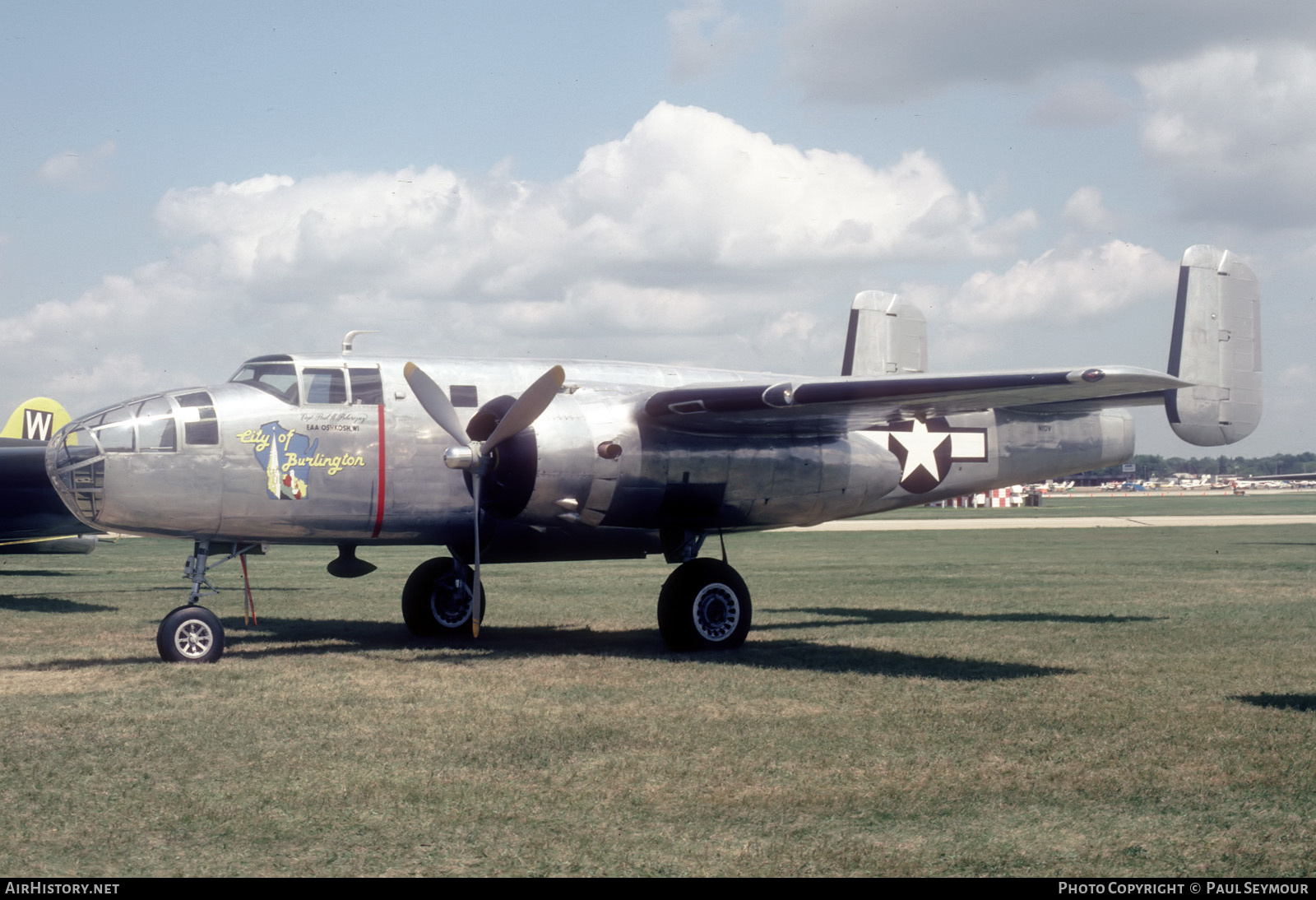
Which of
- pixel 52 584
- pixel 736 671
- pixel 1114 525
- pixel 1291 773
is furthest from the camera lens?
pixel 1114 525

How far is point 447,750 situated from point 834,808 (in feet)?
10.5

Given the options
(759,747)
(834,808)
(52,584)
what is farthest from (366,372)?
(52,584)

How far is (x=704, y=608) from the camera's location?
14.8 m

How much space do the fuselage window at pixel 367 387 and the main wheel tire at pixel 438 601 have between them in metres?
3.12

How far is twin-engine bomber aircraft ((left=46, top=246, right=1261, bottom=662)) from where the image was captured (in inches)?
528

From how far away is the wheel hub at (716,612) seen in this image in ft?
48.3

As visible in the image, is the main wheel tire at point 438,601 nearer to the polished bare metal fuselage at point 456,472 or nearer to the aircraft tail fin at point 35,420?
the polished bare metal fuselage at point 456,472

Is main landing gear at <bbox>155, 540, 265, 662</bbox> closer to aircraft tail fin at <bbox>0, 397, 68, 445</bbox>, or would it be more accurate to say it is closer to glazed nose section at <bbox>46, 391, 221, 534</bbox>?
glazed nose section at <bbox>46, 391, 221, 534</bbox>

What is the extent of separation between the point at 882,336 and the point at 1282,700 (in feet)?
38.3

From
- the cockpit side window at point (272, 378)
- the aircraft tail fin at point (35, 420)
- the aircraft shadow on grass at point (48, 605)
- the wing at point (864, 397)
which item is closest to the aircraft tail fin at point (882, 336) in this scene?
the wing at point (864, 397)

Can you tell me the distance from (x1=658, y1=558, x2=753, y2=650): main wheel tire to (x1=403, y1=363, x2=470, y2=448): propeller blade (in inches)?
125

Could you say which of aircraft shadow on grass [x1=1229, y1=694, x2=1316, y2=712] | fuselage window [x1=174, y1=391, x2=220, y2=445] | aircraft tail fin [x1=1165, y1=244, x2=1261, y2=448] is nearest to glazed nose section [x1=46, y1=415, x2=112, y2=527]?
fuselage window [x1=174, y1=391, x2=220, y2=445]

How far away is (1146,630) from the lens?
645 inches
